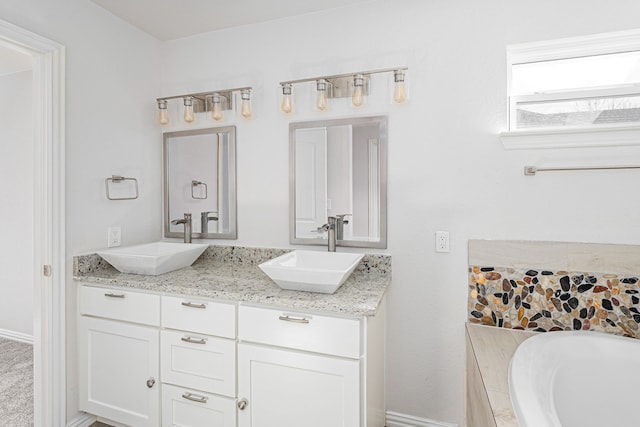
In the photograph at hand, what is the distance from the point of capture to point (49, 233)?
6.19 feet

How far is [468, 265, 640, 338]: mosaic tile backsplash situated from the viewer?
168 cm

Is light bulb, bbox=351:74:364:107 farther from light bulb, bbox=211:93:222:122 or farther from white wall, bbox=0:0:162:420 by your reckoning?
white wall, bbox=0:0:162:420

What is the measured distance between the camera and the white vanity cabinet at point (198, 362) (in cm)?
170

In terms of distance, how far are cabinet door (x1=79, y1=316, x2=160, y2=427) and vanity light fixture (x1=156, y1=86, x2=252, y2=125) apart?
134 cm

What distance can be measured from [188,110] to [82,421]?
1947 millimetres

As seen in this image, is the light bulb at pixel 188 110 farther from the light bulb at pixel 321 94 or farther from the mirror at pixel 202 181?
the light bulb at pixel 321 94

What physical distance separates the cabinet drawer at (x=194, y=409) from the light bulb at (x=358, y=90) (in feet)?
5.41

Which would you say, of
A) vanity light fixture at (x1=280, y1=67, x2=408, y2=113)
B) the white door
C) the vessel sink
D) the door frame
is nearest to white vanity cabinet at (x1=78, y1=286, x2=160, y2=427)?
the door frame

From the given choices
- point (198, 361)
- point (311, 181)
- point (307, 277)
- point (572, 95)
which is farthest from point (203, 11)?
point (572, 95)

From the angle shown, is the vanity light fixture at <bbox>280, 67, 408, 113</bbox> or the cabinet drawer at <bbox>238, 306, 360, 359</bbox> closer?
the cabinet drawer at <bbox>238, 306, 360, 359</bbox>

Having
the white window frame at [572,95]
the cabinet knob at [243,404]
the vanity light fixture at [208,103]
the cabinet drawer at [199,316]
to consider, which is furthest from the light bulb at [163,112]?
the white window frame at [572,95]

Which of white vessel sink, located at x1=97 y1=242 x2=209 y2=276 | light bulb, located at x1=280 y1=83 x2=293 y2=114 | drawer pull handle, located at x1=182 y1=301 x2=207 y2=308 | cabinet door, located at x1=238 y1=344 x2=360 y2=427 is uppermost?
light bulb, located at x1=280 y1=83 x2=293 y2=114

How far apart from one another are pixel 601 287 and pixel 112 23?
3.08m

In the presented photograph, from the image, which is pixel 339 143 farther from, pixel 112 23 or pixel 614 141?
pixel 112 23
